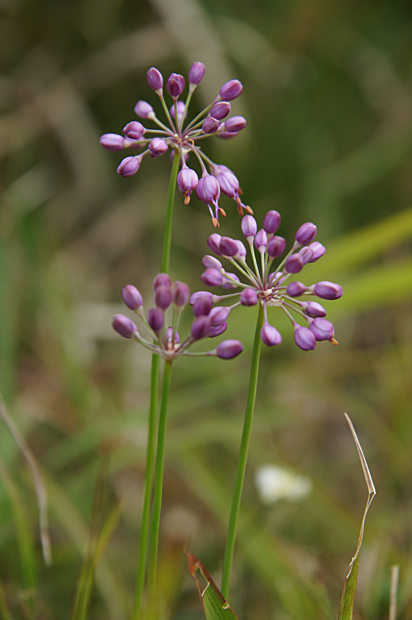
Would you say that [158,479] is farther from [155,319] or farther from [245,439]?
[155,319]

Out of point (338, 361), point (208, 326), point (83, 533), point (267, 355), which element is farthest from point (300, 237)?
point (267, 355)

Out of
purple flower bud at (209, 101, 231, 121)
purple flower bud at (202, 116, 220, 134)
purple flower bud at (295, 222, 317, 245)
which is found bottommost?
purple flower bud at (295, 222, 317, 245)

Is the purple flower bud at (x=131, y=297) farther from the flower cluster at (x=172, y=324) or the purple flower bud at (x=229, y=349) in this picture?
the purple flower bud at (x=229, y=349)

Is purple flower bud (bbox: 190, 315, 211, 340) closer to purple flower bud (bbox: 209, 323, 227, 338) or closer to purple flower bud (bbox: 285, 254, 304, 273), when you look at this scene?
purple flower bud (bbox: 209, 323, 227, 338)

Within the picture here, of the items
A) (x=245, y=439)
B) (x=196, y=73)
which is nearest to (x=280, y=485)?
(x=245, y=439)

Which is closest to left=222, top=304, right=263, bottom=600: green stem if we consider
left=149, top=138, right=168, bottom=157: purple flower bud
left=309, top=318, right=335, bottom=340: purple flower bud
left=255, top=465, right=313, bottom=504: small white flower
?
left=309, top=318, right=335, bottom=340: purple flower bud

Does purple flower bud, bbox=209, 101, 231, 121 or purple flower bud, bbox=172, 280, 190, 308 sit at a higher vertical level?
purple flower bud, bbox=209, 101, 231, 121

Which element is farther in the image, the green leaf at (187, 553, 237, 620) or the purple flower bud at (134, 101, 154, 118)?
the purple flower bud at (134, 101, 154, 118)

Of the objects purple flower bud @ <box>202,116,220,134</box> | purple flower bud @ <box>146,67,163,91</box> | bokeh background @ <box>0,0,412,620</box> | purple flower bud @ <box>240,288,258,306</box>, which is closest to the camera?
purple flower bud @ <box>240,288,258,306</box>
